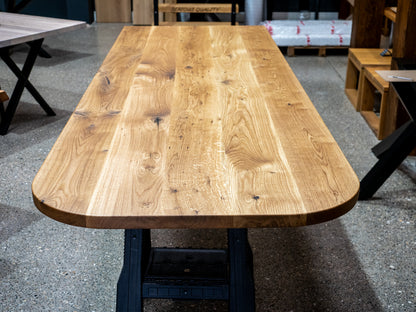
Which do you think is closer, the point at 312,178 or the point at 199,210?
the point at 199,210

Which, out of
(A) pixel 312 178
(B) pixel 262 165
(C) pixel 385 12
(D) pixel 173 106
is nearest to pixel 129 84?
(D) pixel 173 106

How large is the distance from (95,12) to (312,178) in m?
5.67

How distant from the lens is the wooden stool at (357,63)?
342 cm

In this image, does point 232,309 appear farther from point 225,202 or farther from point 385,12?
point 385,12

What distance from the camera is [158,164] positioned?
1.25m

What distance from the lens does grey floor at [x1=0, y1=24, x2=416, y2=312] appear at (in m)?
1.89

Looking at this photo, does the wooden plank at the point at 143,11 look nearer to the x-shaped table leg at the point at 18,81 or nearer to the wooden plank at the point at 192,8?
the wooden plank at the point at 192,8

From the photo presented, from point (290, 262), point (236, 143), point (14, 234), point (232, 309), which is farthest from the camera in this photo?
point (14, 234)

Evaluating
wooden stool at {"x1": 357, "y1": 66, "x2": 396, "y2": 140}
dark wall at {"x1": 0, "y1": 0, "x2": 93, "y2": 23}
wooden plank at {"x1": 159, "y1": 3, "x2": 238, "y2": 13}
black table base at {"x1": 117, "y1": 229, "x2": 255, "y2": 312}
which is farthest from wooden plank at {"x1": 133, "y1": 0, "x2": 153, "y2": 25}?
black table base at {"x1": 117, "y1": 229, "x2": 255, "y2": 312}

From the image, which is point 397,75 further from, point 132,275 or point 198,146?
point 132,275

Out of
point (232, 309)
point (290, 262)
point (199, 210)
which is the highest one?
point (199, 210)

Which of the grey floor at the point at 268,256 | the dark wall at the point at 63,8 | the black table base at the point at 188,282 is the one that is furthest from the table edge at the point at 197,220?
the dark wall at the point at 63,8

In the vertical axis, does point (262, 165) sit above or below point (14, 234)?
above

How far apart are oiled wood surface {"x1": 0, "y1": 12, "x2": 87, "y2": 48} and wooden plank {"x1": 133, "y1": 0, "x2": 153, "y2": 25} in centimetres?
234
